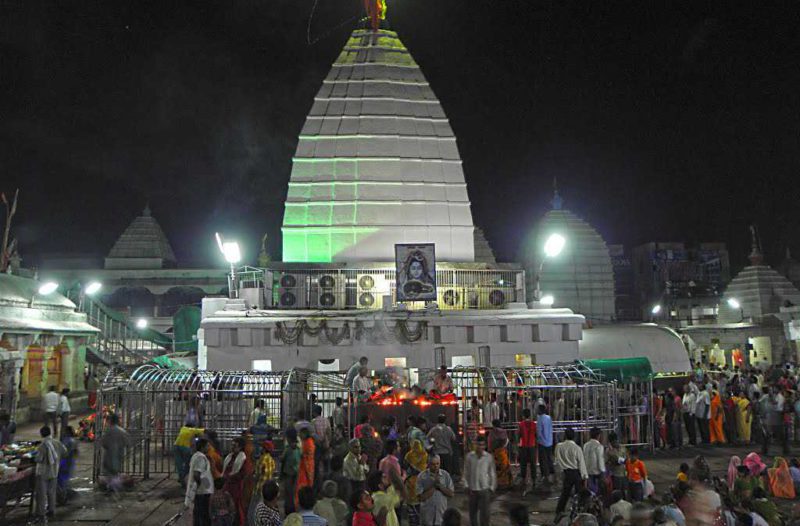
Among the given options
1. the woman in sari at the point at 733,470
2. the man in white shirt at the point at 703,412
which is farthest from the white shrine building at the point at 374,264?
the woman in sari at the point at 733,470

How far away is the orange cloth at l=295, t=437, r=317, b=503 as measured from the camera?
1109 cm

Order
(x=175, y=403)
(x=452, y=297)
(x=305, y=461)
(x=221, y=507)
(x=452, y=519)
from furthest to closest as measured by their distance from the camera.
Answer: (x=452, y=297), (x=175, y=403), (x=305, y=461), (x=221, y=507), (x=452, y=519)

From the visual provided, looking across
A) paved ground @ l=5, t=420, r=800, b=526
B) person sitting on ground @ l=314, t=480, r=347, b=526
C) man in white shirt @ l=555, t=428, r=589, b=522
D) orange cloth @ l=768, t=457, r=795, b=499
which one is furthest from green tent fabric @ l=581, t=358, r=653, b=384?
person sitting on ground @ l=314, t=480, r=347, b=526

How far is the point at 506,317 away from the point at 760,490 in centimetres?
1427

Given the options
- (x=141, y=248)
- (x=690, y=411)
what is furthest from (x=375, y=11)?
(x=141, y=248)

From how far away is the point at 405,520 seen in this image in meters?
11.8

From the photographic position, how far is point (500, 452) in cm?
1341

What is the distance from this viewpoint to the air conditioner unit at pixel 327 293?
24.9 m

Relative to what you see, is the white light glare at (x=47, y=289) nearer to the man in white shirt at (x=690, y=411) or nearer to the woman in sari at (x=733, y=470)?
the man in white shirt at (x=690, y=411)

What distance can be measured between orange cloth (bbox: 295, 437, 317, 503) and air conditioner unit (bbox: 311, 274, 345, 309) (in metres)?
13.7

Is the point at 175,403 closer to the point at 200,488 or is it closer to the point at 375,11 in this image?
the point at 200,488

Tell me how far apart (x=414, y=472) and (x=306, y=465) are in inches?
67.0

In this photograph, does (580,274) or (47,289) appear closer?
(47,289)

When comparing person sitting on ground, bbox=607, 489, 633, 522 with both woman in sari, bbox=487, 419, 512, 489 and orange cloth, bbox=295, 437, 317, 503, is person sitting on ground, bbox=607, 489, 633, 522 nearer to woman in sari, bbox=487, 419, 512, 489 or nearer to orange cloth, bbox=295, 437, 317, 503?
woman in sari, bbox=487, 419, 512, 489
